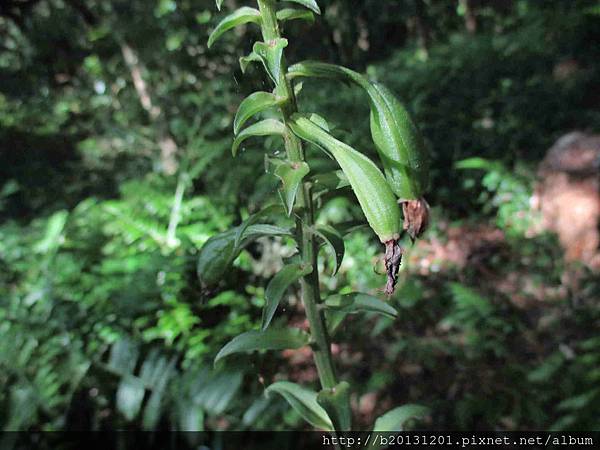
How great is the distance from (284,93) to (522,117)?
3647mm

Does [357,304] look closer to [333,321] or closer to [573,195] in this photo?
[333,321]

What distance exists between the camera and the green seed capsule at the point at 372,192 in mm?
488

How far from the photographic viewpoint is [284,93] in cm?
54

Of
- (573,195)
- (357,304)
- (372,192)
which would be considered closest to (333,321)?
(357,304)

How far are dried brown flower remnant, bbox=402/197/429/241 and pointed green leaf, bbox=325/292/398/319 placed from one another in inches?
6.2

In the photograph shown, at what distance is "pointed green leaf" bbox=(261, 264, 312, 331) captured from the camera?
2.00 feet

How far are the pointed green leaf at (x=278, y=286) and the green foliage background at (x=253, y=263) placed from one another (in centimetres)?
11

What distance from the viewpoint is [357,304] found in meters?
0.67

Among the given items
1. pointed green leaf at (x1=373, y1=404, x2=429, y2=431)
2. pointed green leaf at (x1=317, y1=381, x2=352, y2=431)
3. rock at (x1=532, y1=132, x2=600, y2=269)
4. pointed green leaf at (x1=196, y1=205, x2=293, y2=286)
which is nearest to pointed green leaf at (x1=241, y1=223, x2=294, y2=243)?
pointed green leaf at (x1=196, y1=205, x2=293, y2=286)

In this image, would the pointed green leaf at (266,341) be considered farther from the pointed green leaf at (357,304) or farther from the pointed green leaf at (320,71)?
the pointed green leaf at (320,71)

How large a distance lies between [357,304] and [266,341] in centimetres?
13

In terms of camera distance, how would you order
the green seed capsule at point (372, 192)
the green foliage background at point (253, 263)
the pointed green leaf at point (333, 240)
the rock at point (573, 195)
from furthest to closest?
the rock at point (573, 195) → the green foliage background at point (253, 263) → the pointed green leaf at point (333, 240) → the green seed capsule at point (372, 192)

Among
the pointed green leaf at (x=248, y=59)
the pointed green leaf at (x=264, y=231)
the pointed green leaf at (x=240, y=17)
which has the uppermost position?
the pointed green leaf at (x=240, y=17)

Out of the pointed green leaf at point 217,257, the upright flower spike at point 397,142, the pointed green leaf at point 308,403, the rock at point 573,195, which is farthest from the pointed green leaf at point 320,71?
the rock at point 573,195
